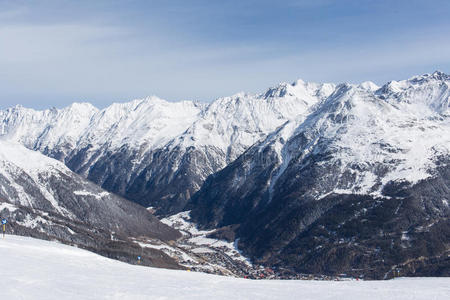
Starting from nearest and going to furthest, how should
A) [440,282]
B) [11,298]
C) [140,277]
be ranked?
[11,298] < [140,277] < [440,282]

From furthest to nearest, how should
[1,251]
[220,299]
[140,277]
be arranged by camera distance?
1. [1,251]
2. [140,277]
3. [220,299]

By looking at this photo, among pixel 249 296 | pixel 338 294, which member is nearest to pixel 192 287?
pixel 249 296

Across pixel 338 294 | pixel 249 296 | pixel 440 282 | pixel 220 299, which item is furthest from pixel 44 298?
pixel 440 282

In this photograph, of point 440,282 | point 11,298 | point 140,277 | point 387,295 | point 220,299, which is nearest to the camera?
point 11,298

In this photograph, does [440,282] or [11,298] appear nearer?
[11,298]

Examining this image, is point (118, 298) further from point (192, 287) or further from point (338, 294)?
point (338, 294)

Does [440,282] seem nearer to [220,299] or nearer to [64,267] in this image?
[220,299]
